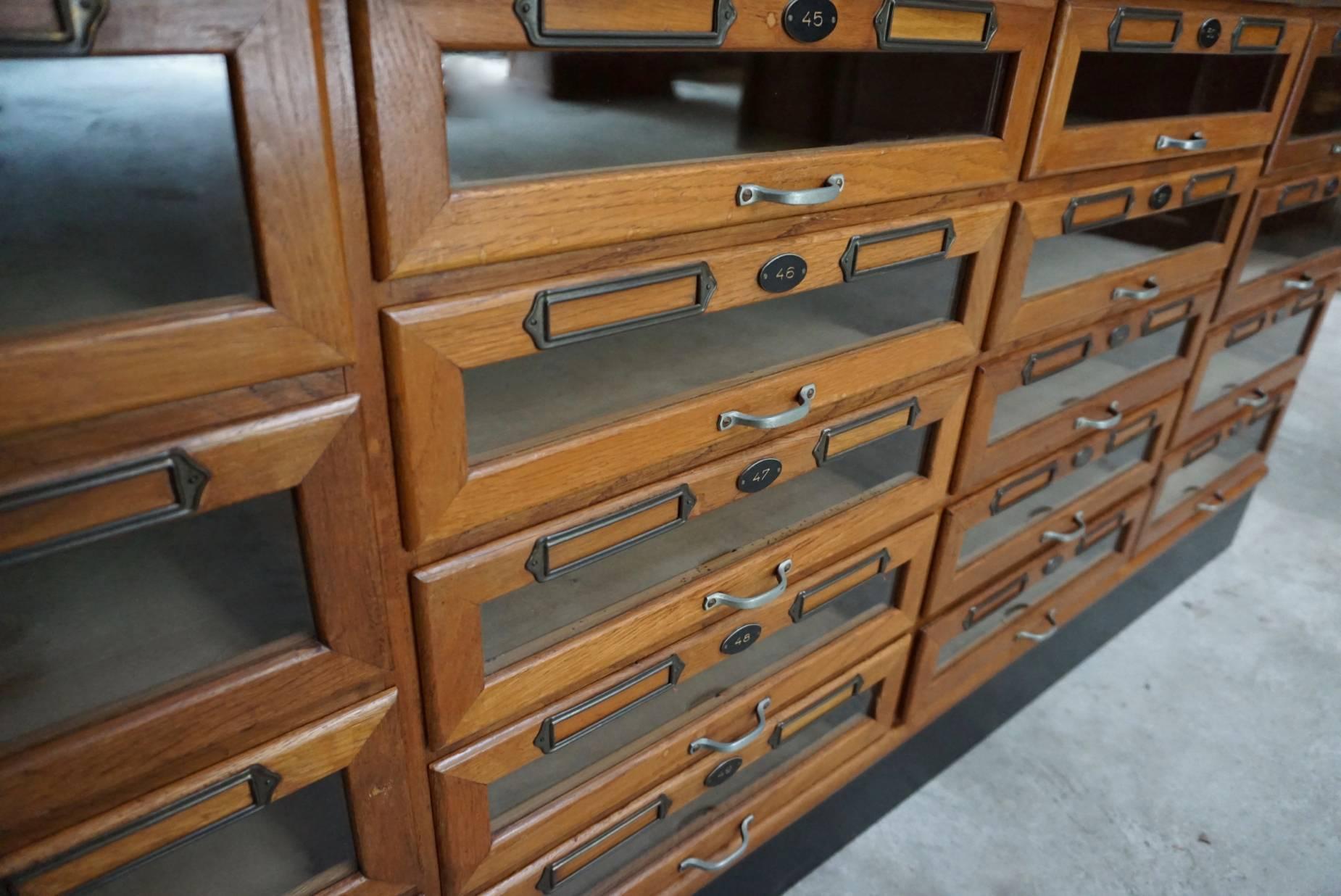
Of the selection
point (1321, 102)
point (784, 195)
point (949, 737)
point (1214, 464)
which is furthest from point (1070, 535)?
point (784, 195)

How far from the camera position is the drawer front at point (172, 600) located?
18.7 inches

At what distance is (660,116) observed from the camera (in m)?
0.69

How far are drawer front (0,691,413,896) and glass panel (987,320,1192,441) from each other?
818 mm

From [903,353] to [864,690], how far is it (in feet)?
1.71

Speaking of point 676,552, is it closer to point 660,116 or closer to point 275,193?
point 660,116

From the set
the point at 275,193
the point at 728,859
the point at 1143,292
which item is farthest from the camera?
the point at 1143,292

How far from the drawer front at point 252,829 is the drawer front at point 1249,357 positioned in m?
1.39

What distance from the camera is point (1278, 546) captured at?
204cm

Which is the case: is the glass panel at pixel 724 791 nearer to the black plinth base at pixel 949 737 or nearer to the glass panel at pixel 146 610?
the black plinth base at pixel 949 737

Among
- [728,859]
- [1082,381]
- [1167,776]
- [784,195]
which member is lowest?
[1167,776]

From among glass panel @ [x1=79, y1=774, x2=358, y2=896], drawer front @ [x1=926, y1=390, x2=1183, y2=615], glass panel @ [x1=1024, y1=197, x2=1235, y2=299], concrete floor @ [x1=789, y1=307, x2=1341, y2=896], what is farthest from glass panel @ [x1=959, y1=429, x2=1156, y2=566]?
glass panel @ [x1=79, y1=774, x2=358, y2=896]

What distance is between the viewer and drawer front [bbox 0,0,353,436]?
0.44 meters

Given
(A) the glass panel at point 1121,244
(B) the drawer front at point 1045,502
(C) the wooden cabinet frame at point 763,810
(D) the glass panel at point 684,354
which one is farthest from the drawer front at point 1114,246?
(C) the wooden cabinet frame at point 763,810

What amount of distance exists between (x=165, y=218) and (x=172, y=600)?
0.26 meters
